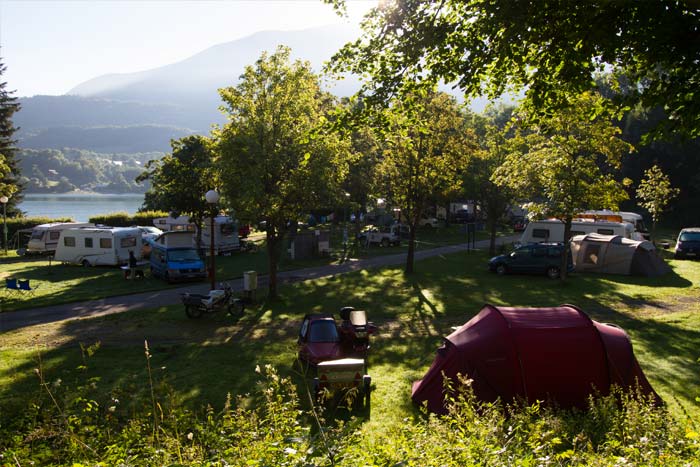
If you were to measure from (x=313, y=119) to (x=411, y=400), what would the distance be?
42.0 ft

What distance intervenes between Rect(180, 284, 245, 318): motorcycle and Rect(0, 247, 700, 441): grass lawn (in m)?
0.40

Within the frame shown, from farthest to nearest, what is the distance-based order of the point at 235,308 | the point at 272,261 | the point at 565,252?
the point at 565,252
the point at 272,261
the point at 235,308

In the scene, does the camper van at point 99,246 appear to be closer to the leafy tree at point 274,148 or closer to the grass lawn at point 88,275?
the grass lawn at point 88,275

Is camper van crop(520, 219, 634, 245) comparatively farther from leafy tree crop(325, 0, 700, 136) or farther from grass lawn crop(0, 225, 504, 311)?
leafy tree crop(325, 0, 700, 136)

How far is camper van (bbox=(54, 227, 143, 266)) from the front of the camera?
2853cm

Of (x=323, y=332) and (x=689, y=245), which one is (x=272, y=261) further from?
(x=689, y=245)

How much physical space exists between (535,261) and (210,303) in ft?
54.2

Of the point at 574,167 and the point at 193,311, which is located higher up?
the point at 574,167

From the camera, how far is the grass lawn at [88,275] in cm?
2026

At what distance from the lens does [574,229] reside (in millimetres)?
31984

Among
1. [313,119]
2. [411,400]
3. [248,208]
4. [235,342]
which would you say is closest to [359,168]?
[313,119]

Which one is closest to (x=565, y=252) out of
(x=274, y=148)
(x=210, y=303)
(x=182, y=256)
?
(x=274, y=148)

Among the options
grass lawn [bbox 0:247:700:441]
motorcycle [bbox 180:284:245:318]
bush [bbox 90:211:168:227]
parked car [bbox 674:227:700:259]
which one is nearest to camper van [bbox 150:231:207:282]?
grass lawn [bbox 0:247:700:441]

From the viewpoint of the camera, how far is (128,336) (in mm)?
15016
